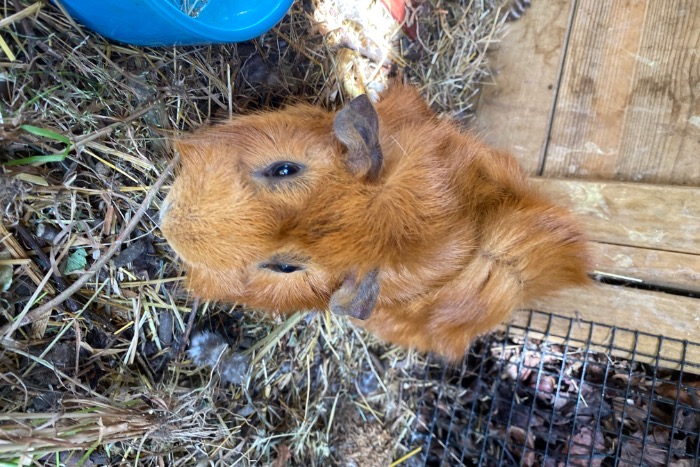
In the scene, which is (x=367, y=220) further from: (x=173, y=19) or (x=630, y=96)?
(x=630, y=96)

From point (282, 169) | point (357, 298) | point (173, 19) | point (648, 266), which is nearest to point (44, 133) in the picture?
point (173, 19)

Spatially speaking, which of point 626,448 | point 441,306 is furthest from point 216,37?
point 626,448

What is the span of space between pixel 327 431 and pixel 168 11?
246 cm

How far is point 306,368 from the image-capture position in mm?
3086

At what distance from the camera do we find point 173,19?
182 cm

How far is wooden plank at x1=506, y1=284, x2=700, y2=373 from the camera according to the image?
264 cm

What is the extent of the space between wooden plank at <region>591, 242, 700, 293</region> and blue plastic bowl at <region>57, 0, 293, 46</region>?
2036 millimetres

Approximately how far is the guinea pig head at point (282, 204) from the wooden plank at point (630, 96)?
1500mm

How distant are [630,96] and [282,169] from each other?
203 cm

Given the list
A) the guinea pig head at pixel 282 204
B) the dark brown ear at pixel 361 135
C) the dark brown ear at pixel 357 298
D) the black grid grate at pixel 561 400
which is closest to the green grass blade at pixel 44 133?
the guinea pig head at pixel 282 204

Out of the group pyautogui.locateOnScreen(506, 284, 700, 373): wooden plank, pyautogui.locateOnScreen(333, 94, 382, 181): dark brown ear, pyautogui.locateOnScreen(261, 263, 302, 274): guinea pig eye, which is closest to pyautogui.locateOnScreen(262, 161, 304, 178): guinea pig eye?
pyautogui.locateOnScreen(333, 94, 382, 181): dark brown ear

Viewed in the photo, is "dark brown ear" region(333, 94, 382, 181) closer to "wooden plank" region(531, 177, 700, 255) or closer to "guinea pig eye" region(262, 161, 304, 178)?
"guinea pig eye" region(262, 161, 304, 178)

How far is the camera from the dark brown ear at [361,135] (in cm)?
194

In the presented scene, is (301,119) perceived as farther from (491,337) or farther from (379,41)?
(491,337)
